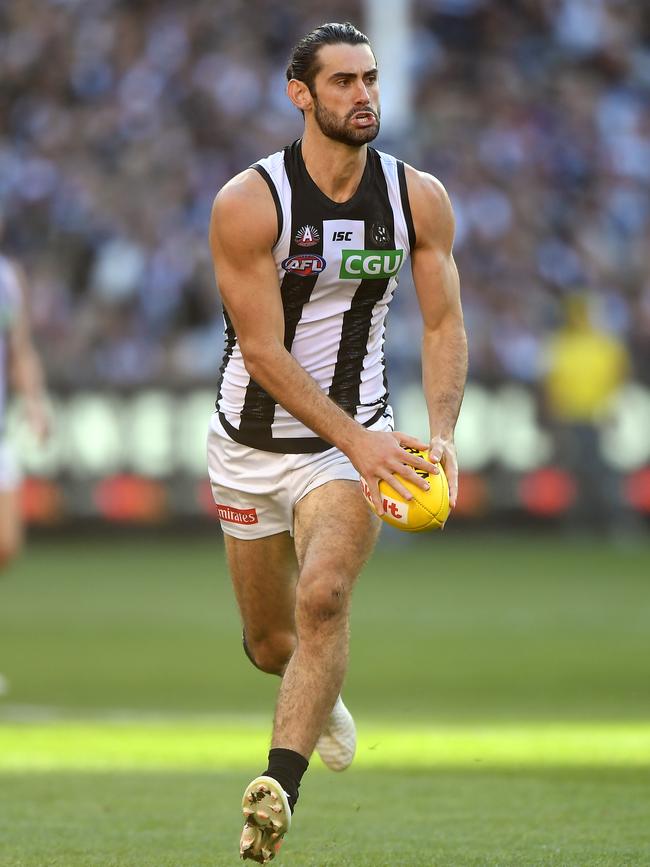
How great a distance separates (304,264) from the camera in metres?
6.00

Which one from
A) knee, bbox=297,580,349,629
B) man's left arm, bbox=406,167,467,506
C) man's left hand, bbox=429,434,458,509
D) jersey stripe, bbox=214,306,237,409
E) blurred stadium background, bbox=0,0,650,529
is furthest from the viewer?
blurred stadium background, bbox=0,0,650,529

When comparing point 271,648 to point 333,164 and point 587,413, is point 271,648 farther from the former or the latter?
point 587,413

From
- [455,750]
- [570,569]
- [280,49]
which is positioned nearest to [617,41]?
[280,49]

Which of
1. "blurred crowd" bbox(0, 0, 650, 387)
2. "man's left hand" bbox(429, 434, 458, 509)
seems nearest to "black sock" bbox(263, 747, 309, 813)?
"man's left hand" bbox(429, 434, 458, 509)

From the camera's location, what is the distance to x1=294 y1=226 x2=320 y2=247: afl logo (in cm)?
596

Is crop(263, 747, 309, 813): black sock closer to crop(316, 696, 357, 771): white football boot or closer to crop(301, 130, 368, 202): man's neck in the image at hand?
crop(316, 696, 357, 771): white football boot

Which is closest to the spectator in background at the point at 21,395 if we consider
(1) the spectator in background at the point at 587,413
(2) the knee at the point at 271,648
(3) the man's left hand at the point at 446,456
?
(2) the knee at the point at 271,648

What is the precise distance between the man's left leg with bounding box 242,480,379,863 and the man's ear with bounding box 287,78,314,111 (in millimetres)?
1317

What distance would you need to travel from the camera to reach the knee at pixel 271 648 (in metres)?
6.63

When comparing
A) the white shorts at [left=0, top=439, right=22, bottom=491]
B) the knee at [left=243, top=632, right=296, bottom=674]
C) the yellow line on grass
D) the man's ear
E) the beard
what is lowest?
the yellow line on grass

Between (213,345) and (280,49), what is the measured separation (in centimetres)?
495

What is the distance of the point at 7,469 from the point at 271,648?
3995 millimetres

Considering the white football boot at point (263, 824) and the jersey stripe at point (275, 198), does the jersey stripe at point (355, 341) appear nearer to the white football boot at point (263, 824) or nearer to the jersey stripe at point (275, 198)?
the jersey stripe at point (275, 198)

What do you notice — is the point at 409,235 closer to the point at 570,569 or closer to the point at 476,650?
the point at 476,650
